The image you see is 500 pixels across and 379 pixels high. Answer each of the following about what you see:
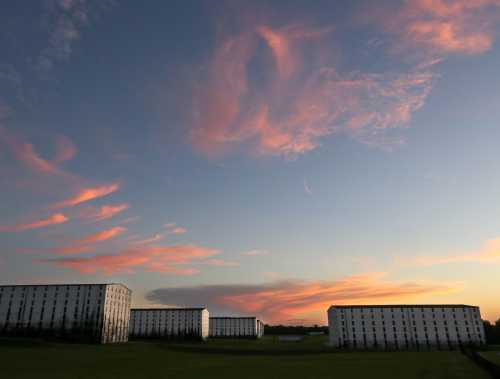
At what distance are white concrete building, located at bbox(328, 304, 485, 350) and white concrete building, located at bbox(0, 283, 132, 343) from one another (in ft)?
250

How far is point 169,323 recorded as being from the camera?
19050 centimetres

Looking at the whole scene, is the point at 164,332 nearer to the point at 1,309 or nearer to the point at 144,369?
the point at 1,309

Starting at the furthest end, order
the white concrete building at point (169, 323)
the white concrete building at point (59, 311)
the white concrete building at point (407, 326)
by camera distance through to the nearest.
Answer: the white concrete building at point (169, 323)
the white concrete building at point (407, 326)
the white concrete building at point (59, 311)

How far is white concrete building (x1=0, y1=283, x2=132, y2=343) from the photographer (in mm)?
121500

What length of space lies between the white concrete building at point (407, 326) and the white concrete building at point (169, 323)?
7186 cm

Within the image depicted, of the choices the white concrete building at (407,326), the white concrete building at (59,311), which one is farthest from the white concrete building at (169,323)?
the white concrete building at (407,326)

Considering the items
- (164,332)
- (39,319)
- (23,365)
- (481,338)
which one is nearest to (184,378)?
(23,365)

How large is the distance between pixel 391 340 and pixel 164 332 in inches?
4070

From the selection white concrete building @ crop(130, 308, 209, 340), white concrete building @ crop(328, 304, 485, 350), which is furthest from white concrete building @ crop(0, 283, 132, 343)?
white concrete building @ crop(328, 304, 485, 350)

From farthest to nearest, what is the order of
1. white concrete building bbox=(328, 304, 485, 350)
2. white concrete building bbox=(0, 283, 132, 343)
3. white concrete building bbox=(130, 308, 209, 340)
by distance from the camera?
white concrete building bbox=(130, 308, 209, 340), white concrete building bbox=(328, 304, 485, 350), white concrete building bbox=(0, 283, 132, 343)

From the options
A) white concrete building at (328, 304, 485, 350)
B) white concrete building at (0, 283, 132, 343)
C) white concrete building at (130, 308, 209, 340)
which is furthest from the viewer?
white concrete building at (130, 308, 209, 340)

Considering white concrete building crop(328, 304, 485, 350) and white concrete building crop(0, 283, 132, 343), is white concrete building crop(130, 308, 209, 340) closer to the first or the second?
white concrete building crop(0, 283, 132, 343)

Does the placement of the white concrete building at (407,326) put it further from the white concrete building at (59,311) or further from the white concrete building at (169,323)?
the white concrete building at (59,311)

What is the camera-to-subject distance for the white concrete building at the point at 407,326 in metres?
134
